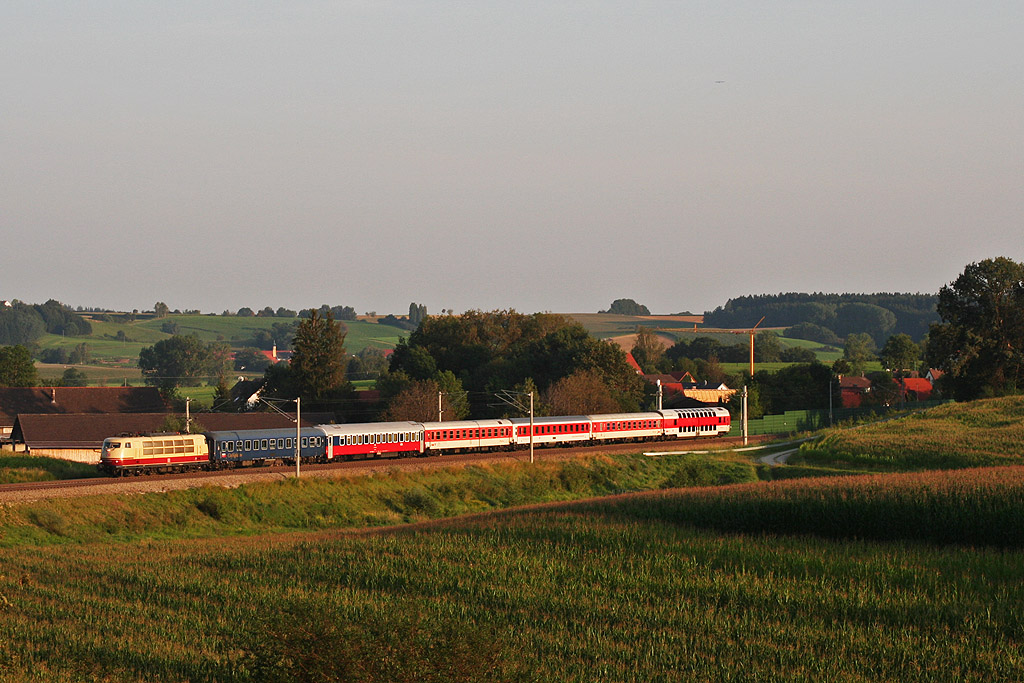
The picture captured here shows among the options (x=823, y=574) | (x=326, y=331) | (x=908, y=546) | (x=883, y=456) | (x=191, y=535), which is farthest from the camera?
(x=326, y=331)

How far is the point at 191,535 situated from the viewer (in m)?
47.8

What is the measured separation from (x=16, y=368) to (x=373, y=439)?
7707 centimetres

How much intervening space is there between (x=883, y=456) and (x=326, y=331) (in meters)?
68.3

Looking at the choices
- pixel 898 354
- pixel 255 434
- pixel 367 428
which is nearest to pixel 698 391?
pixel 898 354

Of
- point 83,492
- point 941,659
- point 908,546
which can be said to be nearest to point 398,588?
point 941,659

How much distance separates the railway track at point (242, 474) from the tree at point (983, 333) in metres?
42.7

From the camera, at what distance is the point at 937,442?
69.6 m

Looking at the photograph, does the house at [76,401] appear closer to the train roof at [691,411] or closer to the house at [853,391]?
the train roof at [691,411]

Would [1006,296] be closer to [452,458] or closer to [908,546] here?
[452,458]

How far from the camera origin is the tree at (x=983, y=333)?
346 feet

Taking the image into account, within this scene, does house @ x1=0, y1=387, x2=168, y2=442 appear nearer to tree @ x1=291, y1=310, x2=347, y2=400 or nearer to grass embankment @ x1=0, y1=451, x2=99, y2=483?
tree @ x1=291, y1=310, x2=347, y2=400

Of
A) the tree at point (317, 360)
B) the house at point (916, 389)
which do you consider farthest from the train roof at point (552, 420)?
the house at point (916, 389)

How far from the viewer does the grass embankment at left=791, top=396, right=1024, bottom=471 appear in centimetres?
6294

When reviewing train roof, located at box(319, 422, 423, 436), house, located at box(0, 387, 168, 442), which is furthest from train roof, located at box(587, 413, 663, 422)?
house, located at box(0, 387, 168, 442)
